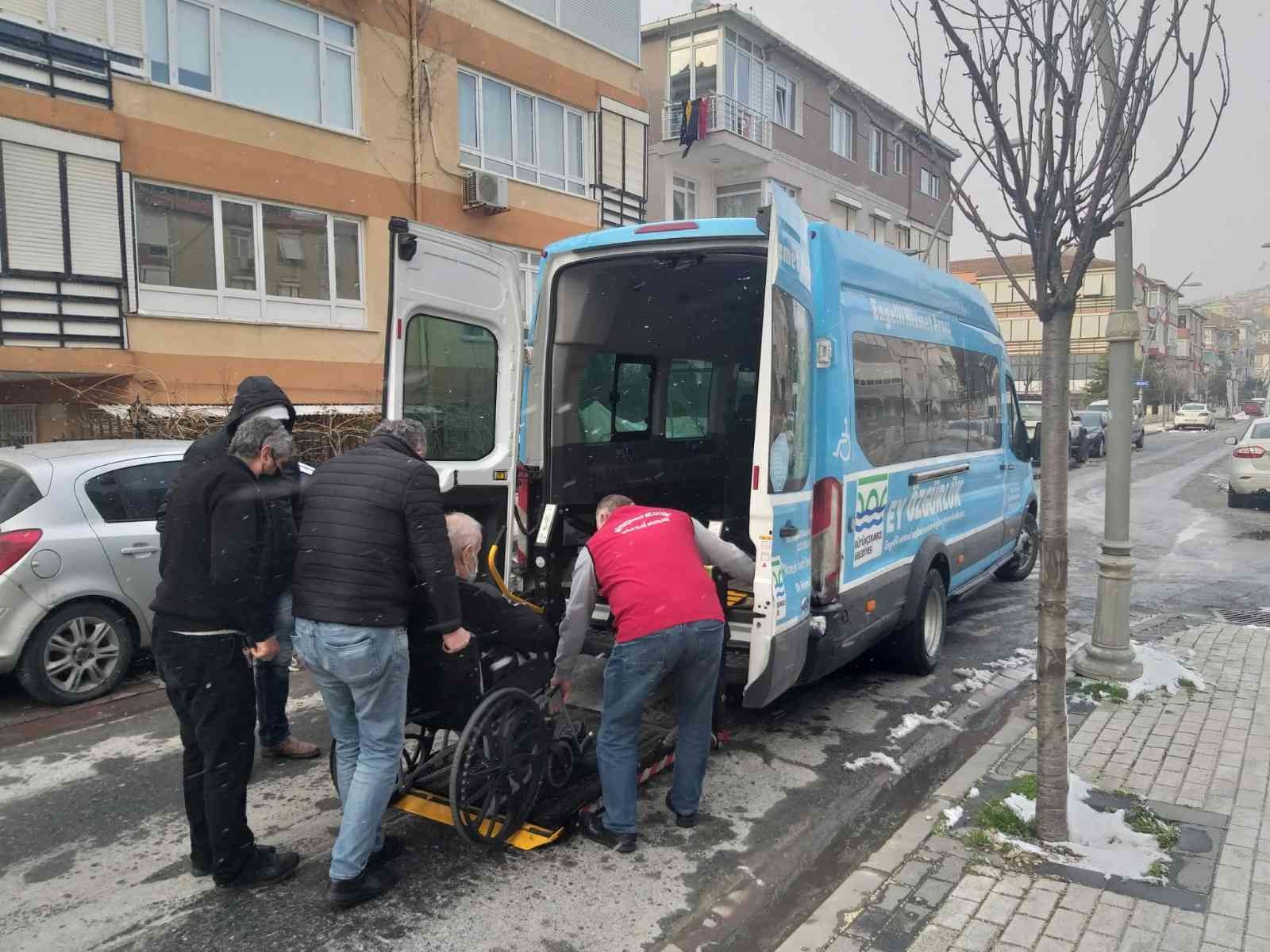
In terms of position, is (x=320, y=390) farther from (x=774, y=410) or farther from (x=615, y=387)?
(x=774, y=410)

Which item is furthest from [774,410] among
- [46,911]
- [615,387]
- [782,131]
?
[782,131]

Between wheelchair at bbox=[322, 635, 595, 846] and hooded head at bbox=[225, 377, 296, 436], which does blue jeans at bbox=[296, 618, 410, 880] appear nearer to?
wheelchair at bbox=[322, 635, 595, 846]

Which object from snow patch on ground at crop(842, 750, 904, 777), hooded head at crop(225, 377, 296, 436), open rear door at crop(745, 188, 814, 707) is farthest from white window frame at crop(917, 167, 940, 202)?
hooded head at crop(225, 377, 296, 436)

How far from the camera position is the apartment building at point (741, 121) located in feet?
78.3

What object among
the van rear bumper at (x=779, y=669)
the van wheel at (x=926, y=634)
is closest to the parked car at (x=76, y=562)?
the van rear bumper at (x=779, y=669)

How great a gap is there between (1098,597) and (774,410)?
3176 mm

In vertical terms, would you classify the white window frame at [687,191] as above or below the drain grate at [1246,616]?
above

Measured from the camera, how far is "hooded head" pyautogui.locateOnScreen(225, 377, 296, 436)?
368 centimetres

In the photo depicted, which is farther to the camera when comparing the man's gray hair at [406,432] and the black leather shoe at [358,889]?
the man's gray hair at [406,432]

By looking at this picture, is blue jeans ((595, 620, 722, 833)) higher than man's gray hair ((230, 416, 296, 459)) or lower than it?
lower

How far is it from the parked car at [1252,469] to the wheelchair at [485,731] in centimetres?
1592

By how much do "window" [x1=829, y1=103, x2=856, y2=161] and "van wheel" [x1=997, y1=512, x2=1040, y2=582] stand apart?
21843mm

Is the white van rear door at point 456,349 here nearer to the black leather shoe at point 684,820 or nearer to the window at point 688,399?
the window at point 688,399

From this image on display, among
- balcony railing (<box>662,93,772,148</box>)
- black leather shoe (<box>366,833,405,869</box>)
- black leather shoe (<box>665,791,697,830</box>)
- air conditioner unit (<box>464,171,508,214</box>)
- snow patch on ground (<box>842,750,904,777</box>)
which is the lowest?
snow patch on ground (<box>842,750,904,777</box>)
